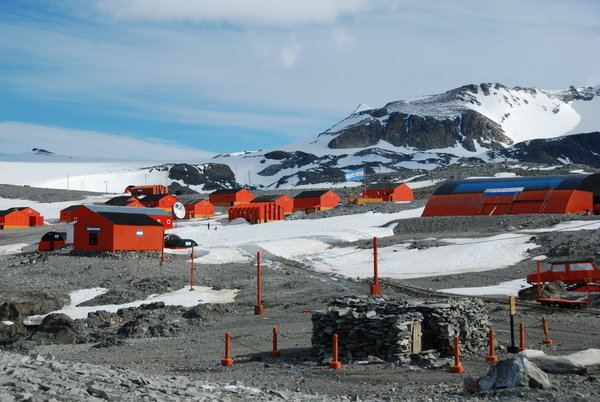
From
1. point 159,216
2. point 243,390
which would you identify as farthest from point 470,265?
point 159,216

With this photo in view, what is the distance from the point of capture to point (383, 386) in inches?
663

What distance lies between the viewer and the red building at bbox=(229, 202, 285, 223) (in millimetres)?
82438

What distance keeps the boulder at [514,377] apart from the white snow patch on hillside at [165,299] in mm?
23212

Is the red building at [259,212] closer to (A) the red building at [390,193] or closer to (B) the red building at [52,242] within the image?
(A) the red building at [390,193]

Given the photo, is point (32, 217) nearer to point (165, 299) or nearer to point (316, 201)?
point (316, 201)

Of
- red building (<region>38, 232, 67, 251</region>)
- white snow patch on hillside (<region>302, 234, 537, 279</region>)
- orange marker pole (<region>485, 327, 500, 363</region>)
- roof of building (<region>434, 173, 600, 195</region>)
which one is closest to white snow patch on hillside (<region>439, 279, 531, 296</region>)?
white snow patch on hillside (<region>302, 234, 537, 279</region>)

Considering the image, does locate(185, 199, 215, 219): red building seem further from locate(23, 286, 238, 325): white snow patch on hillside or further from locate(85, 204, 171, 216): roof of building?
locate(23, 286, 238, 325): white snow patch on hillside

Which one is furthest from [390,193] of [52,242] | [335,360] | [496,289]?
[335,360]

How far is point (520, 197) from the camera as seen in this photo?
227 ft

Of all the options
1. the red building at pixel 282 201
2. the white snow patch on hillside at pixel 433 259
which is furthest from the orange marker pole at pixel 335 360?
the red building at pixel 282 201

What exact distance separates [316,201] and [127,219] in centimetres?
4396

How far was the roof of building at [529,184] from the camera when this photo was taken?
228ft

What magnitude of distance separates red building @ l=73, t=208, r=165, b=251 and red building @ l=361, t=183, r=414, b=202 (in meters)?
47.6

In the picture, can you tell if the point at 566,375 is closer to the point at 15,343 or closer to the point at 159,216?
the point at 15,343
